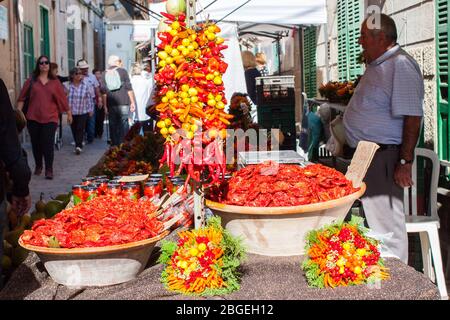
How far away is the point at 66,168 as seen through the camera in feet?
40.8

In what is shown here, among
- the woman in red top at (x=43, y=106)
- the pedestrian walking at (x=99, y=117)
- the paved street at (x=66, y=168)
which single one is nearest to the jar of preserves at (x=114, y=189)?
the paved street at (x=66, y=168)

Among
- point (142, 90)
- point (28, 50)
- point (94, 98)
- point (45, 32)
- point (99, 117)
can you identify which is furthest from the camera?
point (45, 32)

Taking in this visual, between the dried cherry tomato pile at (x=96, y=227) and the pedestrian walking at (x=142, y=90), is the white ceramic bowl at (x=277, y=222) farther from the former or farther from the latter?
the pedestrian walking at (x=142, y=90)

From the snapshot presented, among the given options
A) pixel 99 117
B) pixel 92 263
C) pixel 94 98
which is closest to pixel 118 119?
pixel 94 98

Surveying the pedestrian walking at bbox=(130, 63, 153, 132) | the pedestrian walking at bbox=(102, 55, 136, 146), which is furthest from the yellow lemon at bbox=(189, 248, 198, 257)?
the pedestrian walking at bbox=(130, 63, 153, 132)

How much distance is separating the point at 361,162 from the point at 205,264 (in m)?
1.18

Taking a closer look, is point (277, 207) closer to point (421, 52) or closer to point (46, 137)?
point (421, 52)

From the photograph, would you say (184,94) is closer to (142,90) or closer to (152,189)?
(152,189)

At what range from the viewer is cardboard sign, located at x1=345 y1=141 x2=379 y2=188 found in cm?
335

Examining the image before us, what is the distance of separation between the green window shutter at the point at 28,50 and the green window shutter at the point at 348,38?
830cm

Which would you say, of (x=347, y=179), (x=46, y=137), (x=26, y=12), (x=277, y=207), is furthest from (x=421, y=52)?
(x=26, y=12)

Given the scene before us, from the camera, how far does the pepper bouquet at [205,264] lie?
259 cm

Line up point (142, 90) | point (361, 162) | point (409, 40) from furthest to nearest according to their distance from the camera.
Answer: point (142, 90)
point (409, 40)
point (361, 162)

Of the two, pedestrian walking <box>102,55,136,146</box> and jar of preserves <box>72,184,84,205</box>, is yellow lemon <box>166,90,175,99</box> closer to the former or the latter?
jar of preserves <box>72,184,84,205</box>
